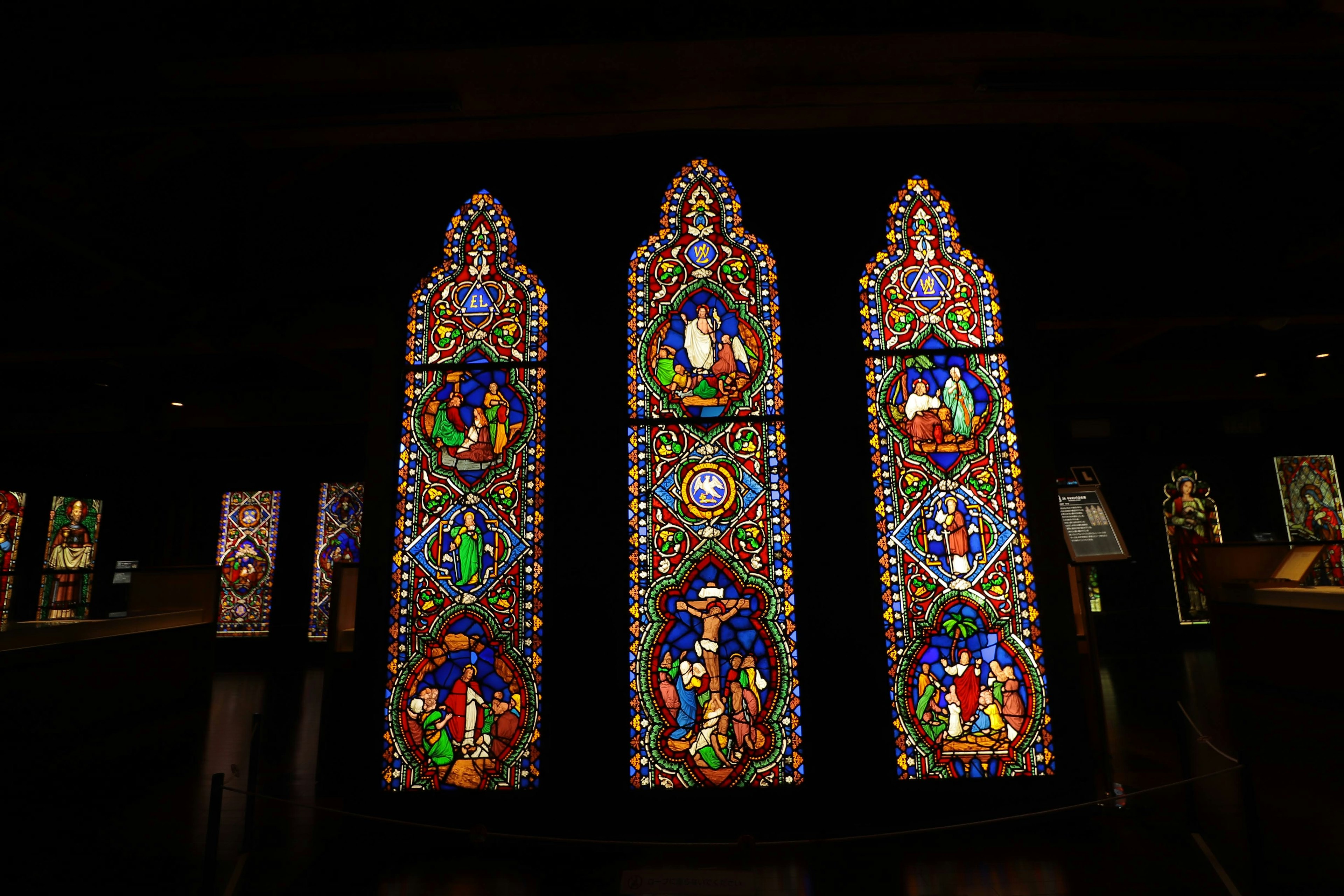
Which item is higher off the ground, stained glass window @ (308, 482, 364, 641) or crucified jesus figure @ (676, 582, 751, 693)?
stained glass window @ (308, 482, 364, 641)

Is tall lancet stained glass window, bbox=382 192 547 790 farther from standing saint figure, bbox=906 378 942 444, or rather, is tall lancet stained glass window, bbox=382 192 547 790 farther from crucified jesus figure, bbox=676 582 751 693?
standing saint figure, bbox=906 378 942 444

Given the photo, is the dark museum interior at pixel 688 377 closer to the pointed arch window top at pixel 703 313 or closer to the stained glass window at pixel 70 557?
the pointed arch window top at pixel 703 313

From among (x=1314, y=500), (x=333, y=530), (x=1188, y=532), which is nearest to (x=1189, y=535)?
(x=1188, y=532)

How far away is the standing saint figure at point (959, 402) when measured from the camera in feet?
11.1

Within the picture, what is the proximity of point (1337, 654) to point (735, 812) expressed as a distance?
15.3ft

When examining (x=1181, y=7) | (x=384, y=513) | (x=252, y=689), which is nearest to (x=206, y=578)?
(x=252, y=689)

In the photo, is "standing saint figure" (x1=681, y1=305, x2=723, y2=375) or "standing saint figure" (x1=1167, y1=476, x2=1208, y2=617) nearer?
"standing saint figure" (x1=681, y1=305, x2=723, y2=375)

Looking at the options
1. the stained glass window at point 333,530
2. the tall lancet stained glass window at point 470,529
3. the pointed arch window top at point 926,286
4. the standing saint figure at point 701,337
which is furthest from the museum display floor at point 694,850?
the stained glass window at point 333,530

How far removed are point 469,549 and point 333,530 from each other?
7.73m

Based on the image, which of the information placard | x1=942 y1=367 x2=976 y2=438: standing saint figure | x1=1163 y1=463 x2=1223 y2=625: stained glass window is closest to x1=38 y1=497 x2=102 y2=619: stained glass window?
x1=942 y1=367 x2=976 y2=438: standing saint figure

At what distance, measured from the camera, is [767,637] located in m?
3.23

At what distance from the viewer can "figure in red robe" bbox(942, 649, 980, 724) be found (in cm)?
317

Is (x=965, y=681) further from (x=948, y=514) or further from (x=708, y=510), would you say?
(x=708, y=510)

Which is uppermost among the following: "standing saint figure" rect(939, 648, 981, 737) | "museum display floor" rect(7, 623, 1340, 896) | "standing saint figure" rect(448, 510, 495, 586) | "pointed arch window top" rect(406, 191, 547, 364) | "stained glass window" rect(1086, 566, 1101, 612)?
"pointed arch window top" rect(406, 191, 547, 364)
